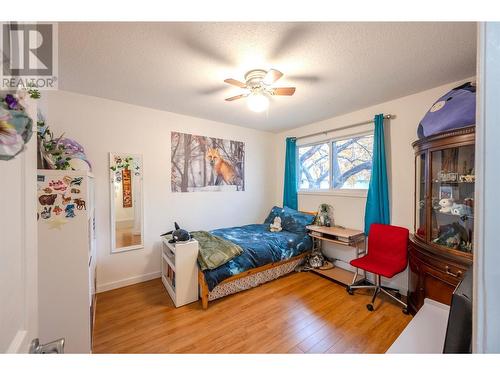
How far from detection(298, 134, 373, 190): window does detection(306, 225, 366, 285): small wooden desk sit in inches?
27.8

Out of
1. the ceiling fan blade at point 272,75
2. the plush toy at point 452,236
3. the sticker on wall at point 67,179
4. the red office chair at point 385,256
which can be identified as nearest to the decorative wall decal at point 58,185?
the sticker on wall at point 67,179

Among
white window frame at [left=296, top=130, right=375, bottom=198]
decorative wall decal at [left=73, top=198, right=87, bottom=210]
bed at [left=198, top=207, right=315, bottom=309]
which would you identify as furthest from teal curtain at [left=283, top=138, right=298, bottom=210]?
decorative wall decal at [left=73, top=198, right=87, bottom=210]

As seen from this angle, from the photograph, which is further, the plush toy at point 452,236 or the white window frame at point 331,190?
the white window frame at point 331,190

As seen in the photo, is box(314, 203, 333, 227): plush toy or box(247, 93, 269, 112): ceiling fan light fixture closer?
box(247, 93, 269, 112): ceiling fan light fixture

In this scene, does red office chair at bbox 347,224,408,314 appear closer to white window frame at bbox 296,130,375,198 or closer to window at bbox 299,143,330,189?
white window frame at bbox 296,130,375,198

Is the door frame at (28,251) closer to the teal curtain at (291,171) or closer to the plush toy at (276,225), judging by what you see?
the plush toy at (276,225)

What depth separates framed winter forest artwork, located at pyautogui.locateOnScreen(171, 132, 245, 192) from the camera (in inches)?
122

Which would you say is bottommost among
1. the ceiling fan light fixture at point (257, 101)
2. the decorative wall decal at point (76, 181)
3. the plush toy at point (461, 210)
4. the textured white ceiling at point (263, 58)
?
the plush toy at point (461, 210)

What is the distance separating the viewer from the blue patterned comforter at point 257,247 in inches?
88.9

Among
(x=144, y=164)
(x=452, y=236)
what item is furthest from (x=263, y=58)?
(x=452, y=236)

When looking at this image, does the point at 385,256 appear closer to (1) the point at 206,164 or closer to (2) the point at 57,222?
(1) the point at 206,164

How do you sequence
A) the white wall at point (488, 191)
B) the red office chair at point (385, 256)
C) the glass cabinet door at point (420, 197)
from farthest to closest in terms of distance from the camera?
the red office chair at point (385, 256)
the glass cabinet door at point (420, 197)
the white wall at point (488, 191)

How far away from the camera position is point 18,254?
637 millimetres
